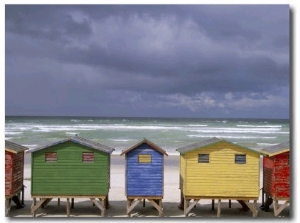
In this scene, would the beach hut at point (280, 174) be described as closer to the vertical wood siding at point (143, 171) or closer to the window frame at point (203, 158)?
the window frame at point (203, 158)

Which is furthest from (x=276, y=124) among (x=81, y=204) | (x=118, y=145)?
(x=81, y=204)

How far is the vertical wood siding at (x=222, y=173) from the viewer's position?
2300 cm

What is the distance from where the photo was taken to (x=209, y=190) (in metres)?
A: 23.1

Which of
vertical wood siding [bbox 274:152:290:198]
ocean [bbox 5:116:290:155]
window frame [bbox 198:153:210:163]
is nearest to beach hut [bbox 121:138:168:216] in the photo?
window frame [bbox 198:153:210:163]

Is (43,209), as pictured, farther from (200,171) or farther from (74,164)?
(200,171)

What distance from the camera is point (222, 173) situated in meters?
23.0

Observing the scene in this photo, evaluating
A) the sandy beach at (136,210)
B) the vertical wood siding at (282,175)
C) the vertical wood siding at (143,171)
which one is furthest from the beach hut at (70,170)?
the vertical wood siding at (282,175)

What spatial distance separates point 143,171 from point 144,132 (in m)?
56.0

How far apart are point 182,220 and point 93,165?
14.5 feet

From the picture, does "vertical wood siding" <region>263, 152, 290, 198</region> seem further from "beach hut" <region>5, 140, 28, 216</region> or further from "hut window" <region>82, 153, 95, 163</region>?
"beach hut" <region>5, 140, 28, 216</region>

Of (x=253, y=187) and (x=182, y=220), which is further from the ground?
(x=253, y=187)

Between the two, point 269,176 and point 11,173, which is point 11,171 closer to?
point 11,173

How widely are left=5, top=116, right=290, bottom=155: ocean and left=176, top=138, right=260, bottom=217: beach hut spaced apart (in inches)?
1346

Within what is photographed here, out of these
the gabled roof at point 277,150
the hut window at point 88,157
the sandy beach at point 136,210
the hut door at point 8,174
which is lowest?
the sandy beach at point 136,210
